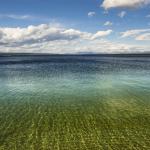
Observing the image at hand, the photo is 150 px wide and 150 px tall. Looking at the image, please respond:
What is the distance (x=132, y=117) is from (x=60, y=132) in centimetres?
781

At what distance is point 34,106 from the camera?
87.8 feet

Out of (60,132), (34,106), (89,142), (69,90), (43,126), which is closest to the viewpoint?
(89,142)

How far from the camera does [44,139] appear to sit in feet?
56.9

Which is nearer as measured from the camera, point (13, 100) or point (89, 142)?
point (89, 142)

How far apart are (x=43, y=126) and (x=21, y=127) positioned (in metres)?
1.88

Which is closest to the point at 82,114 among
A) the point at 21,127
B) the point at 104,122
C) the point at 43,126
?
the point at 104,122

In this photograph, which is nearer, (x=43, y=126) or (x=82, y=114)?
Result: (x=43, y=126)

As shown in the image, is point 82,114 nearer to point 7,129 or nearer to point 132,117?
point 132,117

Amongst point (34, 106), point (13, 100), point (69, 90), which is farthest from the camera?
point (69, 90)

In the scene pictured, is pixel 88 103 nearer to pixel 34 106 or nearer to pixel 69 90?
pixel 34 106

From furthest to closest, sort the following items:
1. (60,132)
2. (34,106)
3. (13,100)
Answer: (13,100) < (34,106) < (60,132)

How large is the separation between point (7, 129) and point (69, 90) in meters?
18.5

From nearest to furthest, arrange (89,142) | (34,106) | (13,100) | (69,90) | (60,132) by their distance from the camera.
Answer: (89,142)
(60,132)
(34,106)
(13,100)
(69,90)

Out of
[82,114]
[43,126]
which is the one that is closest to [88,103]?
[82,114]
